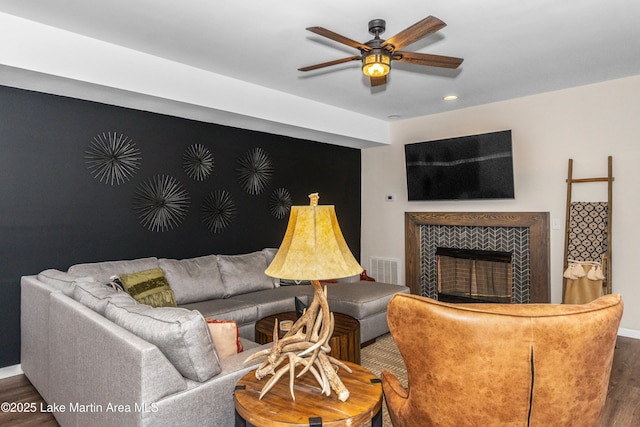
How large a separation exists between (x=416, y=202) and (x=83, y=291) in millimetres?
4328

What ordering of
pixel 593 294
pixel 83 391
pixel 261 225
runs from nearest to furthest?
pixel 83 391, pixel 593 294, pixel 261 225

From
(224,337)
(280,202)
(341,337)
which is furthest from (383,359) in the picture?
(280,202)

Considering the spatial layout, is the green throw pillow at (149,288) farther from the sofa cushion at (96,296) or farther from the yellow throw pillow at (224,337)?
the yellow throw pillow at (224,337)

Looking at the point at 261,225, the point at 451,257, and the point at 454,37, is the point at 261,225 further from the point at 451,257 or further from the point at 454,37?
the point at 454,37

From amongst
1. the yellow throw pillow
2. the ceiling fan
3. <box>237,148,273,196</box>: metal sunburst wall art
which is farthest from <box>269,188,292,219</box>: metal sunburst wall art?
the yellow throw pillow

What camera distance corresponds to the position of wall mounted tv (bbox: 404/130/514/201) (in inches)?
181

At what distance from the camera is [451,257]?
5.24m

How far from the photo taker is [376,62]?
7.93ft

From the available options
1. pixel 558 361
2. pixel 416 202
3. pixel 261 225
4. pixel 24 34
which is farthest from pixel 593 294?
pixel 24 34

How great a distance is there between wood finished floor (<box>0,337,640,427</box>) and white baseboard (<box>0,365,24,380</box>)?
48 mm

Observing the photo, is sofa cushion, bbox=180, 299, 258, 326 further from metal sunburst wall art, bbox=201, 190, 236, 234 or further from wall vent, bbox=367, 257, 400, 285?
wall vent, bbox=367, 257, 400, 285

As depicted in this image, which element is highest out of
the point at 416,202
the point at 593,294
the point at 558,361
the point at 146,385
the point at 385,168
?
the point at 385,168

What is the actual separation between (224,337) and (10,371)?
7.63 ft

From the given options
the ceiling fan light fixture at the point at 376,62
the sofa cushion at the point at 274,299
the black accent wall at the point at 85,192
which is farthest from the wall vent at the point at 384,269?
the ceiling fan light fixture at the point at 376,62
